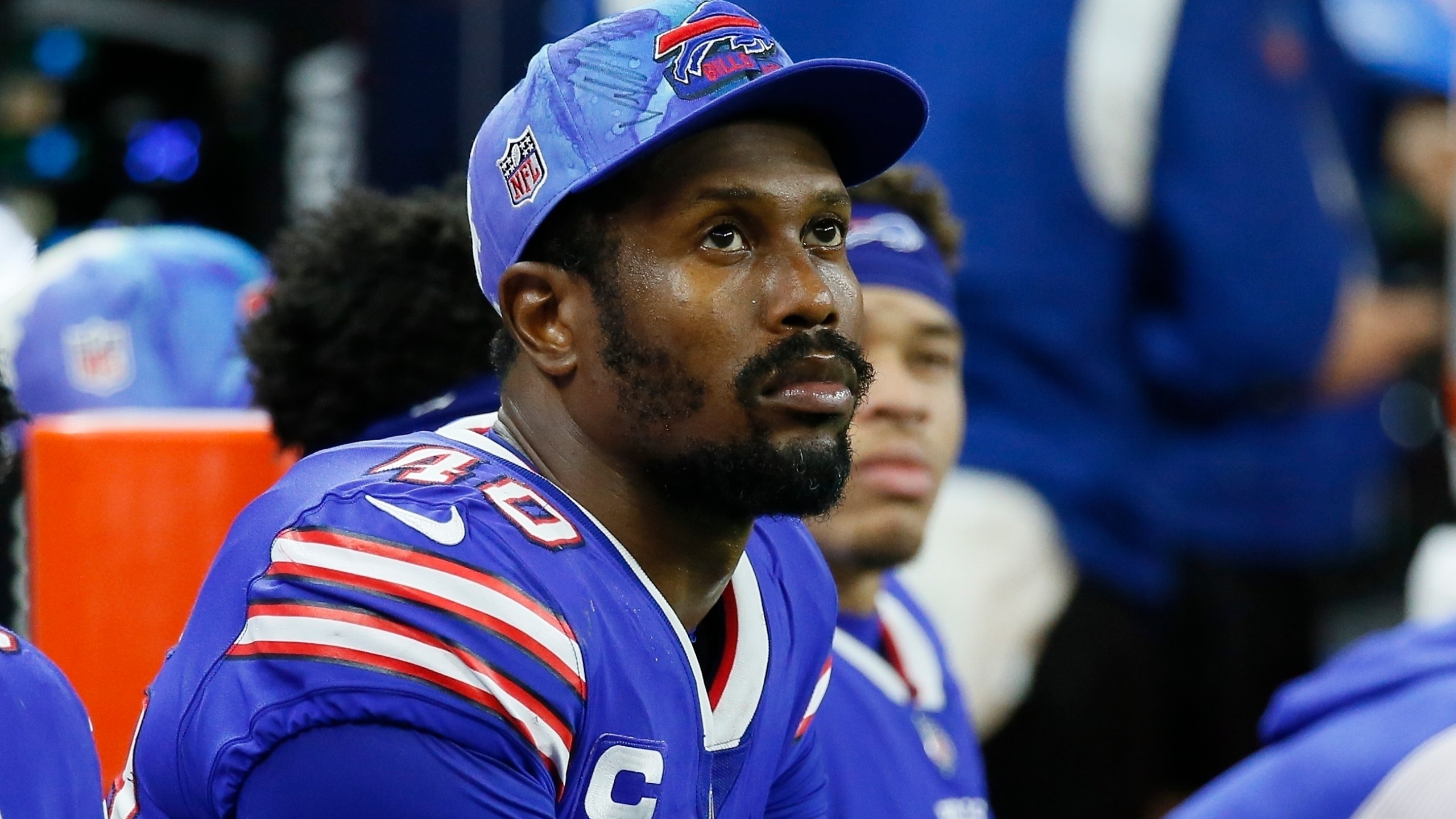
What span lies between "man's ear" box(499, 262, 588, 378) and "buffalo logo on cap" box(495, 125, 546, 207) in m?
0.07

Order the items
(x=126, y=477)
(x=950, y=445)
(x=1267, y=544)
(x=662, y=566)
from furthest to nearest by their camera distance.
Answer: (x=1267, y=544), (x=950, y=445), (x=126, y=477), (x=662, y=566)

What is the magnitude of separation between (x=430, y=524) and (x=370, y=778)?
228mm

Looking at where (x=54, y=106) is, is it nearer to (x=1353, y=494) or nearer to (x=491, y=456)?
(x=1353, y=494)

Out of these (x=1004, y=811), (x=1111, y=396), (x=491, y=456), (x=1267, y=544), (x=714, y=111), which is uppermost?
(x=714, y=111)

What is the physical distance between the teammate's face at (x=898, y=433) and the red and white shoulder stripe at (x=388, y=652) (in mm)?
1154

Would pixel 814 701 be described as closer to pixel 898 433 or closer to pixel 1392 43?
pixel 898 433

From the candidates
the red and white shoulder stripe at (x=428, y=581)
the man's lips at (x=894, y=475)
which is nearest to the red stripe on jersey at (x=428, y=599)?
the red and white shoulder stripe at (x=428, y=581)

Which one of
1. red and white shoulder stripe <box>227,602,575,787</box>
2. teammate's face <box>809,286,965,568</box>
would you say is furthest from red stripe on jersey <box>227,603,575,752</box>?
teammate's face <box>809,286,965,568</box>

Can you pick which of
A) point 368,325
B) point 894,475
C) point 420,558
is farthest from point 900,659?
point 420,558

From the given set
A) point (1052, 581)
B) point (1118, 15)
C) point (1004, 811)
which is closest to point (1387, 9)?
point (1118, 15)

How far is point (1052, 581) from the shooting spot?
460cm

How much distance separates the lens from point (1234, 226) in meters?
4.49

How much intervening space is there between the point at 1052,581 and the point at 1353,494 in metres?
1.02

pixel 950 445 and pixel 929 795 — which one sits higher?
pixel 950 445
